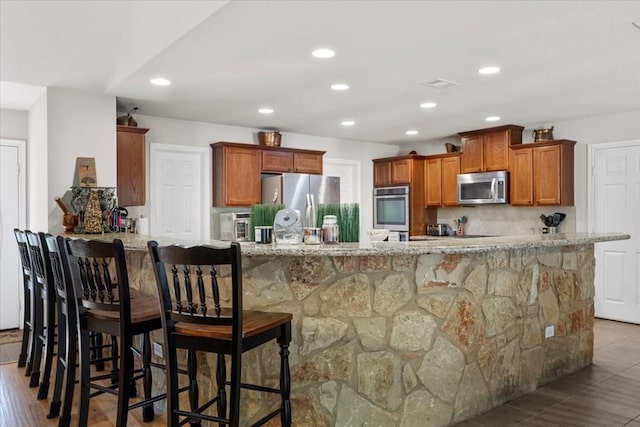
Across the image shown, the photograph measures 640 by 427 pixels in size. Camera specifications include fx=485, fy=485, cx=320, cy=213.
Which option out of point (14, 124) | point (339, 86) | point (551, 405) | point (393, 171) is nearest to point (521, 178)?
point (393, 171)

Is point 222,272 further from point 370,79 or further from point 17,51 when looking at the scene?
point 17,51

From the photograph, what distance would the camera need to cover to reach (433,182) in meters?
7.13

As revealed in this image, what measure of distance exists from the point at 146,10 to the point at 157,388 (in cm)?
265

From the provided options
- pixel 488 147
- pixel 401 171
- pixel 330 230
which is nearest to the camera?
pixel 330 230

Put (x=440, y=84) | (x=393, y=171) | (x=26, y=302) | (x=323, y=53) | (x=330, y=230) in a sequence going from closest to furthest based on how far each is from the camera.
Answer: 1. (x=330, y=230)
2. (x=323, y=53)
3. (x=26, y=302)
4. (x=440, y=84)
5. (x=393, y=171)

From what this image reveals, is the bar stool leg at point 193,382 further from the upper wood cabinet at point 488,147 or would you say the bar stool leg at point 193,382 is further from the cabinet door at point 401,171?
the cabinet door at point 401,171

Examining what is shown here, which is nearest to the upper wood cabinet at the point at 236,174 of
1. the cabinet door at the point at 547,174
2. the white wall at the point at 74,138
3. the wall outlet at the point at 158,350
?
the white wall at the point at 74,138

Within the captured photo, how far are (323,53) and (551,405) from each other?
2.77 m

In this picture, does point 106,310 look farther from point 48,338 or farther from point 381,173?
point 381,173

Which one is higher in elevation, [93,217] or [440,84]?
[440,84]

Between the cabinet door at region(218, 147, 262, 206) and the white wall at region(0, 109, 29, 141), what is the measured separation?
2.11 meters

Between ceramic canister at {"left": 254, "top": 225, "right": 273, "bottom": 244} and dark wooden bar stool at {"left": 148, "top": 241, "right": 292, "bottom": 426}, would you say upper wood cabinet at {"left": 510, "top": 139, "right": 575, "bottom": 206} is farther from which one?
dark wooden bar stool at {"left": 148, "top": 241, "right": 292, "bottom": 426}

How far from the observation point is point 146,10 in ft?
11.5

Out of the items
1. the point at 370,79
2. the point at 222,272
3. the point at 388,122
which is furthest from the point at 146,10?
the point at 388,122
